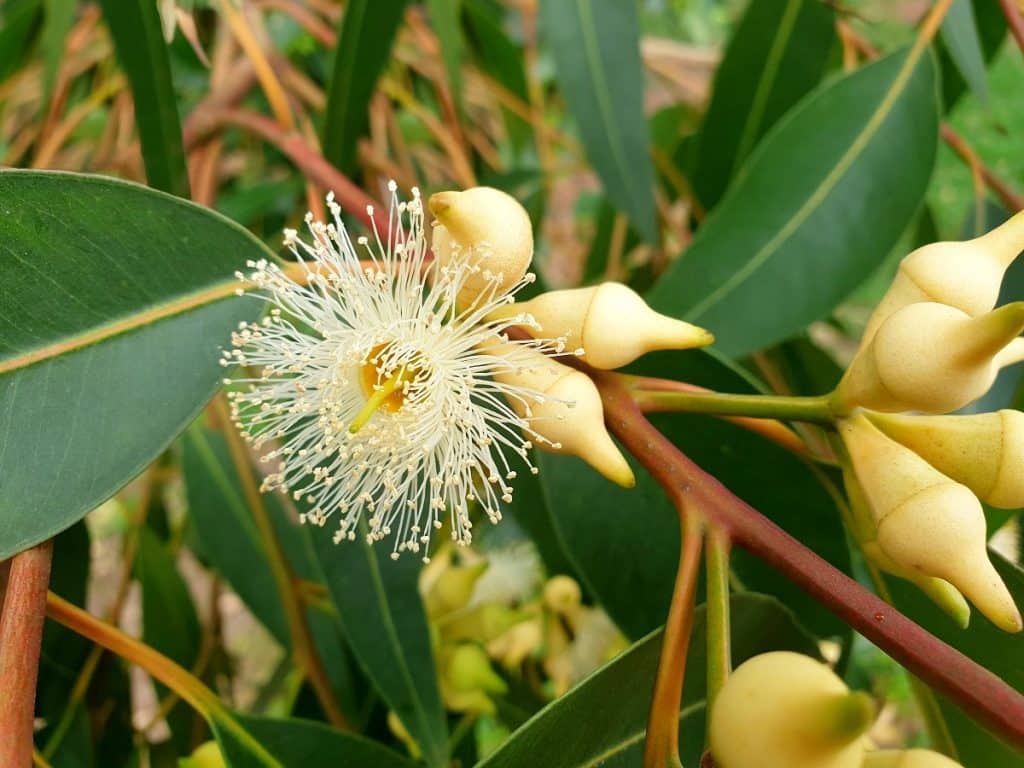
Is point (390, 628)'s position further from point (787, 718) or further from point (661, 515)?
point (787, 718)

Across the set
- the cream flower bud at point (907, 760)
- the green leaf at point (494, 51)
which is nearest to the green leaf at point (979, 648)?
the cream flower bud at point (907, 760)

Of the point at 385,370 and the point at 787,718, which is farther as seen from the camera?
the point at 385,370

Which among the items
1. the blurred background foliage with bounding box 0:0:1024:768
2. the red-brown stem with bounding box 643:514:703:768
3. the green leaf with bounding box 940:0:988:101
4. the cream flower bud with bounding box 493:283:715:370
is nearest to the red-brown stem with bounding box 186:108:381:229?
the blurred background foliage with bounding box 0:0:1024:768

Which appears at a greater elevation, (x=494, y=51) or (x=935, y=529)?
(x=494, y=51)

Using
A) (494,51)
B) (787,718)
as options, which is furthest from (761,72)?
(787,718)

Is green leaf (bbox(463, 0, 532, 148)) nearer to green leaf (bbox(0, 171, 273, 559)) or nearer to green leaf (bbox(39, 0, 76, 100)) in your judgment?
green leaf (bbox(39, 0, 76, 100))

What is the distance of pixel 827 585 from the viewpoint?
14.1 inches

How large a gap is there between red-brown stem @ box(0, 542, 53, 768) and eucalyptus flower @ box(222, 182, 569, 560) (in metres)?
0.11

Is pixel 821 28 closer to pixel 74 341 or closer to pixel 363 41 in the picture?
pixel 363 41

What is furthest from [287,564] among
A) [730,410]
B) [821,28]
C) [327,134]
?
[821,28]

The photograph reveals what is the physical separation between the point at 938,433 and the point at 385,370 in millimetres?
265

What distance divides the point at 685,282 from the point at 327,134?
13.0 inches

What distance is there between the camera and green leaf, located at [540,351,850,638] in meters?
0.55

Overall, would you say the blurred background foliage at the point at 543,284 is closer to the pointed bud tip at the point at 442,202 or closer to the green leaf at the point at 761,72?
the green leaf at the point at 761,72
